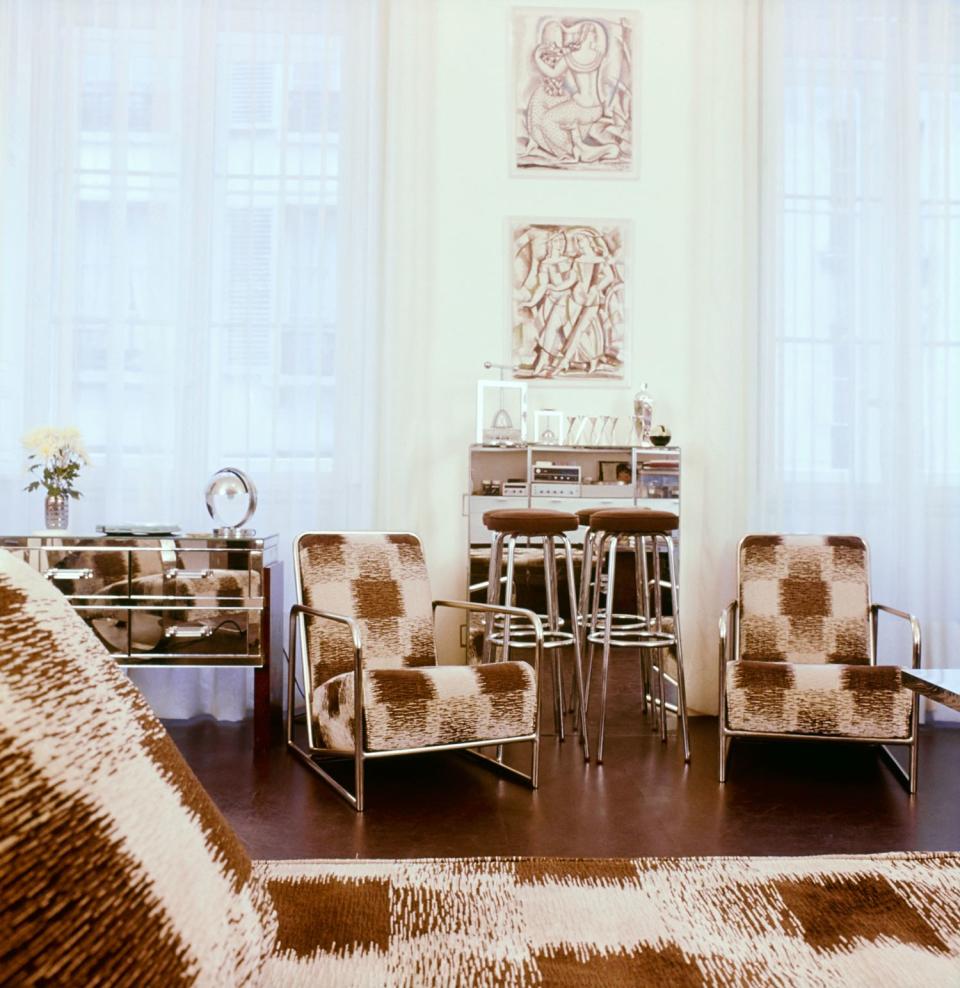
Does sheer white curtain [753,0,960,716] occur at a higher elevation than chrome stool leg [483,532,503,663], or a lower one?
higher

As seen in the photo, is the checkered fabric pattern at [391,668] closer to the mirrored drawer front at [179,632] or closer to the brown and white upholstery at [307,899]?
the mirrored drawer front at [179,632]

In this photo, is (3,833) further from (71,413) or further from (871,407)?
(871,407)

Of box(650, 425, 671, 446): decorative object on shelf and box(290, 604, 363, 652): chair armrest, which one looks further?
box(650, 425, 671, 446): decorative object on shelf

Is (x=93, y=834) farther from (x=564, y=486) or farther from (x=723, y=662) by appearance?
(x=564, y=486)

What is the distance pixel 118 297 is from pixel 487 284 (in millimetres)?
1704

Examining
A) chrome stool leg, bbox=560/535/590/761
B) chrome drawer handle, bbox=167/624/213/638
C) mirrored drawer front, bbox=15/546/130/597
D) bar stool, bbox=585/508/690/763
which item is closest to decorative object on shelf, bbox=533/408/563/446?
bar stool, bbox=585/508/690/763

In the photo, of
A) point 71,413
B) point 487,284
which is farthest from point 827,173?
point 71,413

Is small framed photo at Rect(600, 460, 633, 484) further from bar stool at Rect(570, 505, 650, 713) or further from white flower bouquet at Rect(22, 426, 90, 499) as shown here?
white flower bouquet at Rect(22, 426, 90, 499)

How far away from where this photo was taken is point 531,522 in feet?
12.8

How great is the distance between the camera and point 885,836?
117 inches

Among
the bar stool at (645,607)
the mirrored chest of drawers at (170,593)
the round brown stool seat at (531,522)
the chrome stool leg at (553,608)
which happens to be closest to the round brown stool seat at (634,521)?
the bar stool at (645,607)

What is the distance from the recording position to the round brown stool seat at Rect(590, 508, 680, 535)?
3.86m

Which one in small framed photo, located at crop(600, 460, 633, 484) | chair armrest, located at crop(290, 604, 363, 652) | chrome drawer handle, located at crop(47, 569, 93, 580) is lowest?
chair armrest, located at crop(290, 604, 363, 652)

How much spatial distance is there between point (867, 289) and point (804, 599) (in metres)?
1.60
